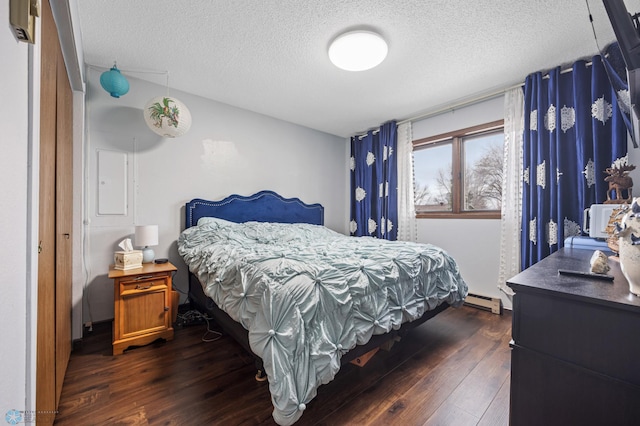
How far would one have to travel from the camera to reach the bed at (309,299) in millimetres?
1242

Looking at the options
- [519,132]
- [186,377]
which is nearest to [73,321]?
[186,377]

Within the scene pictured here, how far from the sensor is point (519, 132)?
277 cm

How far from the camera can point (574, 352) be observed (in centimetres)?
78

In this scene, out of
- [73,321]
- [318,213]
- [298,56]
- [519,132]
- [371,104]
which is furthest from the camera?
[318,213]

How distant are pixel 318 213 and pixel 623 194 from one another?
3.28m

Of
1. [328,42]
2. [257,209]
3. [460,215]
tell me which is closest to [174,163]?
[257,209]

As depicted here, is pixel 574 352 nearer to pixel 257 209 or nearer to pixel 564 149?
pixel 564 149

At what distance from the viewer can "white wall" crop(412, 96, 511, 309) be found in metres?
2.98

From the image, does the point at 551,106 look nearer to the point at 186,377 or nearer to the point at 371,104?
the point at 371,104

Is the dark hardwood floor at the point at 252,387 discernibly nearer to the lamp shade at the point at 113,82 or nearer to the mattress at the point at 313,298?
the mattress at the point at 313,298

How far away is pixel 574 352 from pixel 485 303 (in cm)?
253

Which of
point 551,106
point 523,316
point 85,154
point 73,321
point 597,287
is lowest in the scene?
point 73,321

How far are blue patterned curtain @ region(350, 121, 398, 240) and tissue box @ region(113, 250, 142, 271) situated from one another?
3086mm

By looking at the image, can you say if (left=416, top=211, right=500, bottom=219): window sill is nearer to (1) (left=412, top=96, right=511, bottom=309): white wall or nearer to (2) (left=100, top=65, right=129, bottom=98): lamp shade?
(1) (left=412, top=96, right=511, bottom=309): white wall
